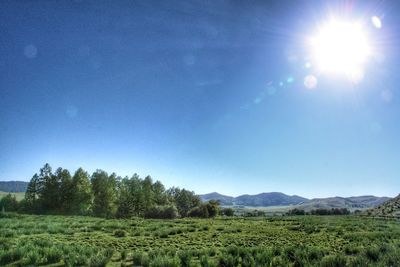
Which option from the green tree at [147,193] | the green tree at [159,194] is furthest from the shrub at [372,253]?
the green tree at [159,194]

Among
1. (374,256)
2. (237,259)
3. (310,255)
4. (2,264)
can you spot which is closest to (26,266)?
(2,264)

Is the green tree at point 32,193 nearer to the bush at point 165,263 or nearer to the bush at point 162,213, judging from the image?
the bush at point 162,213

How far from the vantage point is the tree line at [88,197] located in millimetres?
53500

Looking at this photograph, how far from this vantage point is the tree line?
53500 millimetres

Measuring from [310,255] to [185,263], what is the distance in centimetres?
607

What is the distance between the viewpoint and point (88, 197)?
54.5 metres

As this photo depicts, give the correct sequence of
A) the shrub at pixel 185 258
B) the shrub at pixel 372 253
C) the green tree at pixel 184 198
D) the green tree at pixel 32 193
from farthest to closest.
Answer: the green tree at pixel 184 198 → the green tree at pixel 32 193 → the shrub at pixel 372 253 → the shrub at pixel 185 258

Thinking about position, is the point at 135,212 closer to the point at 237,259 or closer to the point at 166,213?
the point at 166,213

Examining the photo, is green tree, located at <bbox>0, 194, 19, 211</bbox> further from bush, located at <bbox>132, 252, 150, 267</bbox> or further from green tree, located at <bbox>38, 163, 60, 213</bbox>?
bush, located at <bbox>132, 252, 150, 267</bbox>

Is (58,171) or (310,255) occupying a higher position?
(58,171)

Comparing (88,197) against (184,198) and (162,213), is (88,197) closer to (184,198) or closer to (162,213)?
(162,213)

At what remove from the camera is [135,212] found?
6544cm

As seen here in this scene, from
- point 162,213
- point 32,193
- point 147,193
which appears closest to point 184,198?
point 147,193

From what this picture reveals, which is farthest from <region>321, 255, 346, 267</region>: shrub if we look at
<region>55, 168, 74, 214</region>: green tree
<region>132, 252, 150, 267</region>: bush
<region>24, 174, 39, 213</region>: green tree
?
<region>24, 174, 39, 213</region>: green tree
